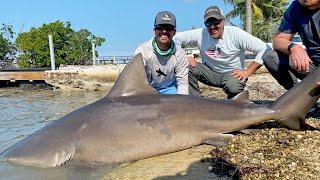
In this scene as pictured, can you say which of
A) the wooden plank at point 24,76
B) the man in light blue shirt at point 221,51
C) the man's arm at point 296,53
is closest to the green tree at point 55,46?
the wooden plank at point 24,76

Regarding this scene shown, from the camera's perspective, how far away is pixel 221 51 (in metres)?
6.16

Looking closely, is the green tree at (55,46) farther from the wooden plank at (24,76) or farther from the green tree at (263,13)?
the wooden plank at (24,76)

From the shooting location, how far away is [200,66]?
6.56 m

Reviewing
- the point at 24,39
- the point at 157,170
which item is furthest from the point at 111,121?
the point at 24,39

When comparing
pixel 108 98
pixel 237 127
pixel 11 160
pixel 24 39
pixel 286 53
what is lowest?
pixel 11 160

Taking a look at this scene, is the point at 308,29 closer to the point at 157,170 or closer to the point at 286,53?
the point at 286,53

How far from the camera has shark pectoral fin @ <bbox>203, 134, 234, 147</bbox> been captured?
433 centimetres

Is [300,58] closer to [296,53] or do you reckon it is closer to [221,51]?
[296,53]

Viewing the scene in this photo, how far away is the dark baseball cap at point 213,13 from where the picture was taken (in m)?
5.73

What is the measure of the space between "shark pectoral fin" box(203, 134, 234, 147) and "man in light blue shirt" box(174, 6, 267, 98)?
181cm

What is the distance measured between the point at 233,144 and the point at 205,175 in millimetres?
809

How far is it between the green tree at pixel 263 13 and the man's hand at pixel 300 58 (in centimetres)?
2876

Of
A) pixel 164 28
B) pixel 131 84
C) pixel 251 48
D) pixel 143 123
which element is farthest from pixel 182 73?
pixel 143 123

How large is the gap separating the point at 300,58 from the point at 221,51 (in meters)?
1.67
